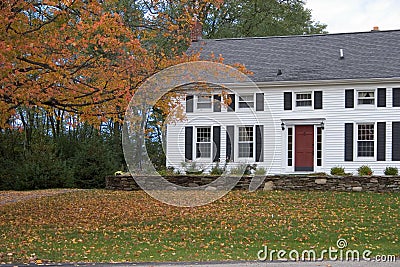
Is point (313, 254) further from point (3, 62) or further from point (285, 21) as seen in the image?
point (285, 21)

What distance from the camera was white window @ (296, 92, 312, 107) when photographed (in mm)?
27656

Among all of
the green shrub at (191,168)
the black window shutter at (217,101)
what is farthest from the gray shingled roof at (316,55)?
the green shrub at (191,168)

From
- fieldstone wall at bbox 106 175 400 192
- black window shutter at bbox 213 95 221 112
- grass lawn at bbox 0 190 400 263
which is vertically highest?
black window shutter at bbox 213 95 221 112

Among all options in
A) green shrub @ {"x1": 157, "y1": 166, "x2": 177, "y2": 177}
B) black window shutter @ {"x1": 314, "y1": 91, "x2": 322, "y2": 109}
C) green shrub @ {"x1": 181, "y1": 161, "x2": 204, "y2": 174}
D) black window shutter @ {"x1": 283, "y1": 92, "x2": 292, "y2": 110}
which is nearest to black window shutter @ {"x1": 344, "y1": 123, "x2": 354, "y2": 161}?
black window shutter @ {"x1": 314, "y1": 91, "x2": 322, "y2": 109}

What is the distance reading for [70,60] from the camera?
1459 cm

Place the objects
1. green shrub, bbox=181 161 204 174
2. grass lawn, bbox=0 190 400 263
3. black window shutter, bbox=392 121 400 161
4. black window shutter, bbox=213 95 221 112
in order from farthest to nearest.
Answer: black window shutter, bbox=392 121 400 161
green shrub, bbox=181 161 204 174
black window shutter, bbox=213 95 221 112
grass lawn, bbox=0 190 400 263

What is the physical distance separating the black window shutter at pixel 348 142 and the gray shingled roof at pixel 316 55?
7.12ft

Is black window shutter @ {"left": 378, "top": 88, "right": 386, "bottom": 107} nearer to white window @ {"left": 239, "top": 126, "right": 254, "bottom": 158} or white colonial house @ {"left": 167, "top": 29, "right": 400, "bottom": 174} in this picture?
white colonial house @ {"left": 167, "top": 29, "right": 400, "bottom": 174}

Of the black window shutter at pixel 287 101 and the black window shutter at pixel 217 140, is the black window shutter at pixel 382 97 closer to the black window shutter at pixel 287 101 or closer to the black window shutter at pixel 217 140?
the black window shutter at pixel 287 101

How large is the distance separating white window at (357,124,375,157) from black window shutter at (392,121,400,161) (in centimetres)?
85

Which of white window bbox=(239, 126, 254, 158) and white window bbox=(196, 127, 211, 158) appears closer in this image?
white window bbox=(239, 126, 254, 158)

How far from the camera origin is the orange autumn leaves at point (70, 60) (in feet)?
44.0

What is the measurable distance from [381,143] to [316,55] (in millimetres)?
5386

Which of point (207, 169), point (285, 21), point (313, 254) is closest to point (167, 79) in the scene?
point (313, 254)
